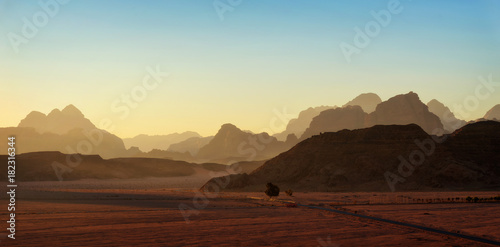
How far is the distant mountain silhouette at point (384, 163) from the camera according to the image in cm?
9288

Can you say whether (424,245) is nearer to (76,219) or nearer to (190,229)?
(190,229)

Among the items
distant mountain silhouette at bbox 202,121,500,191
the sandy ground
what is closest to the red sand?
the sandy ground

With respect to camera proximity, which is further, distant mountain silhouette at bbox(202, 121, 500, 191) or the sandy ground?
distant mountain silhouette at bbox(202, 121, 500, 191)

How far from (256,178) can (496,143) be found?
176 ft

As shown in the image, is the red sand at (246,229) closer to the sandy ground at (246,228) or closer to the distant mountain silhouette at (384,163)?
the sandy ground at (246,228)

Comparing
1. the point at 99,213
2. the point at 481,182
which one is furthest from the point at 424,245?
the point at 481,182

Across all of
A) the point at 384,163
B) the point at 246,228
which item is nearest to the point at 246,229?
the point at 246,228

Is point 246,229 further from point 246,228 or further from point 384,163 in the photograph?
point 384,163

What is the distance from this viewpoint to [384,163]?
100 m

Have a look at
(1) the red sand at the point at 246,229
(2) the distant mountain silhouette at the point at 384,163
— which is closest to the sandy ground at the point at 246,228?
(1) the red sand at the point at 246,229

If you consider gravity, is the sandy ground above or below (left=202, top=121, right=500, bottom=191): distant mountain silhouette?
below

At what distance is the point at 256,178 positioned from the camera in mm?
106062

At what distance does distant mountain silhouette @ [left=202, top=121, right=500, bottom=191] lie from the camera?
92.9 metres

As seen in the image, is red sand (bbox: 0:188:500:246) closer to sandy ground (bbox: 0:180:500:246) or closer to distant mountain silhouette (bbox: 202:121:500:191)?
sandy ground (bbox: 0:180:500:246)
